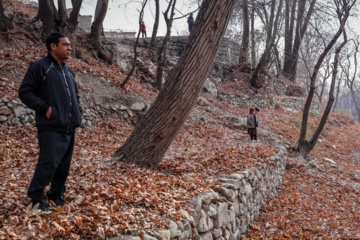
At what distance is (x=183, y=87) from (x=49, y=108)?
2445 mm

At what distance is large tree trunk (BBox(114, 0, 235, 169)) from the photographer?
4562 mm

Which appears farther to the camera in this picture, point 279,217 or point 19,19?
point 19,19

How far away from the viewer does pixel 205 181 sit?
16.2ft

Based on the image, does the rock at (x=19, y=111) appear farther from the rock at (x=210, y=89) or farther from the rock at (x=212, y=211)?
the rock at (x=210, y=89)

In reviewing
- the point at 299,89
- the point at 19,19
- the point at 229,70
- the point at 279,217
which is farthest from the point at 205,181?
the point at 299,89

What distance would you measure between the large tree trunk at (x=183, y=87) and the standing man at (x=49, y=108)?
1933mm

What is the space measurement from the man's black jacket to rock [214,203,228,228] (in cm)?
278

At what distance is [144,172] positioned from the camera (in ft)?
14.7

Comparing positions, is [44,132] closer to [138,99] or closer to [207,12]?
[207,12]

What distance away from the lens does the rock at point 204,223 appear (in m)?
3.85

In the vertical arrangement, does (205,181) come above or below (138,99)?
below

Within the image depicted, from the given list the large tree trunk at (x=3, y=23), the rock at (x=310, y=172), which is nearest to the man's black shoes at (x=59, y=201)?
the large tree trunk at (x=3, y=23)

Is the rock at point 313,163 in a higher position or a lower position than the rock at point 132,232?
lower

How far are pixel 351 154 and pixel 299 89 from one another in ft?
38.0
